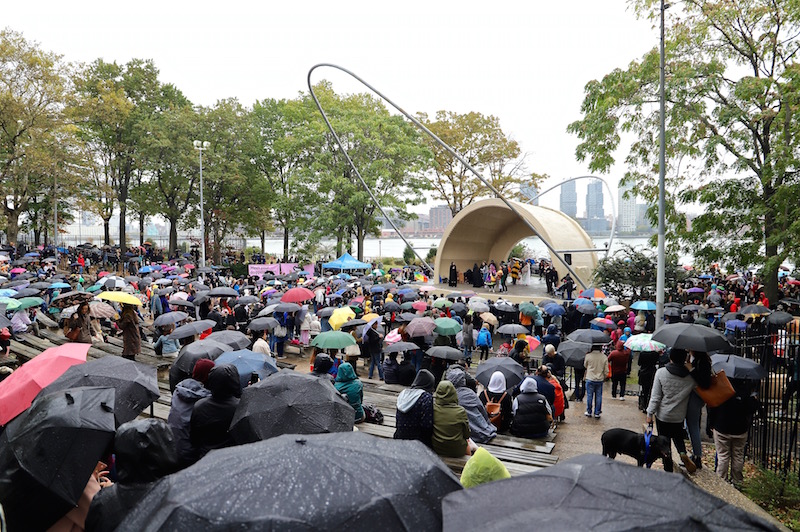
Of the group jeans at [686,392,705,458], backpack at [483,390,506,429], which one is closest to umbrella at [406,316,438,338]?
backpack at [483,390,506,429]

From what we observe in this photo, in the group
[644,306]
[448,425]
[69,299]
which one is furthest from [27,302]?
[644,306]

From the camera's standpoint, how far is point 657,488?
8.05 ft

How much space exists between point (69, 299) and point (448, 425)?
13.6 metres

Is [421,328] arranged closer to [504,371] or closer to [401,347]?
[401,347]

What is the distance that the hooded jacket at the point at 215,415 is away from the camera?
16.4 feet

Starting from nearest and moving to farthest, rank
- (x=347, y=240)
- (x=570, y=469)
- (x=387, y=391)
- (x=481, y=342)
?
(x=570, y=469) < (x=387, y=391) < (x=481, y=342) < (x=347, y=240)

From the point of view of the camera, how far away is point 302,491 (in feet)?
8.27

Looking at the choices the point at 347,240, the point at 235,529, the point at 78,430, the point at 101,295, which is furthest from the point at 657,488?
the point at 347,240

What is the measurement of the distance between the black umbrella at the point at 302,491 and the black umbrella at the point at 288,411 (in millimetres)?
1723

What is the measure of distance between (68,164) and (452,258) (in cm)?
2422

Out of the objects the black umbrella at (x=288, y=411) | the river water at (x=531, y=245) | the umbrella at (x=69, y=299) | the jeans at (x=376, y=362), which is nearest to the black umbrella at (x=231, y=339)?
the jeans at (x=376, y=362)

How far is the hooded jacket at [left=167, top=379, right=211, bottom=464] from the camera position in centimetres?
506

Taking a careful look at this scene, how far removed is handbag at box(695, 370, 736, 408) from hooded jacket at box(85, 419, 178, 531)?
18.9 ft

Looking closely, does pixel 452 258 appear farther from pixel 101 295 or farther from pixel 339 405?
pixel 339 405
